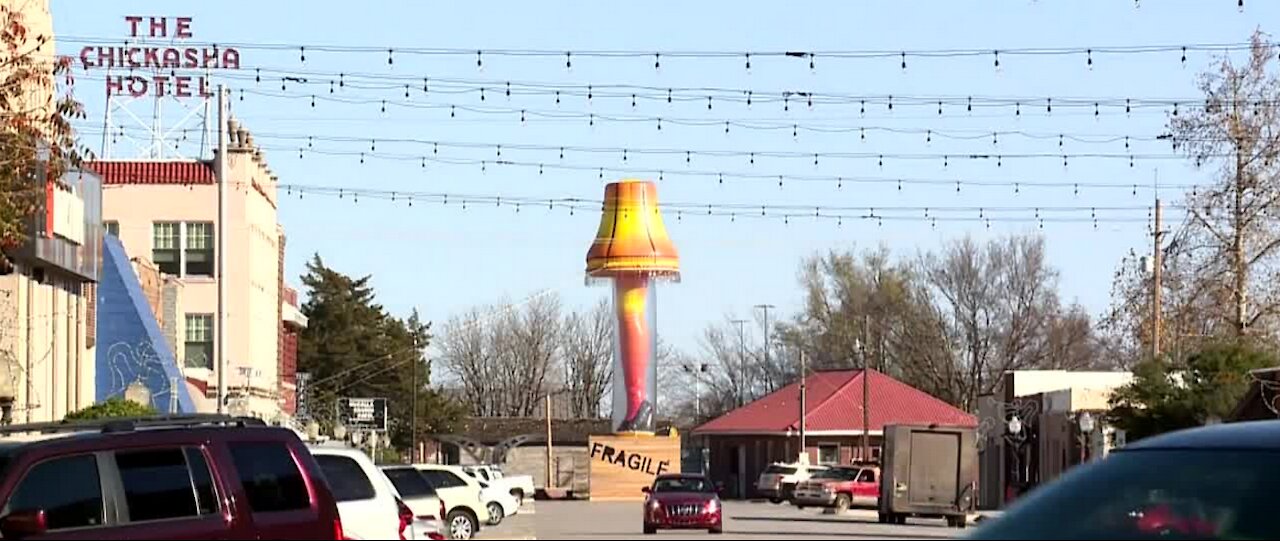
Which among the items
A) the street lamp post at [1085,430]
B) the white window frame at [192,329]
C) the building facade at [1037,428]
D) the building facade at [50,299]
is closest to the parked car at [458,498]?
the building facade at [50,299]

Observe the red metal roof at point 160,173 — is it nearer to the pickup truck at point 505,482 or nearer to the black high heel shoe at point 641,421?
the pickup truck at point 505,482

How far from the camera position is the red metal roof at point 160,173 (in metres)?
63.5

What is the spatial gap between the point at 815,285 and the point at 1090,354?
14.2 m

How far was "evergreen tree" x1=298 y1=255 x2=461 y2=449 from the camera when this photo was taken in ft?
320

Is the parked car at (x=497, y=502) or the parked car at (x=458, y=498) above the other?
the parked car at (x=458, y=498)

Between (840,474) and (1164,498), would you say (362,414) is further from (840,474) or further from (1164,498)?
(1164,498)

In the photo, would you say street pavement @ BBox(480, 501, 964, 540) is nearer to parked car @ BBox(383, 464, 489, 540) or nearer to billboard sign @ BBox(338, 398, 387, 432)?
parked car @ BBox(383, 464, 489, 540)

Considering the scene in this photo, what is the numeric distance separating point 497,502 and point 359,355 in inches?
1967

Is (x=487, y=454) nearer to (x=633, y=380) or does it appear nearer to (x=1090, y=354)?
(x=633, y=380)

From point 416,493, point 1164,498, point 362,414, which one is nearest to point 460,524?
point 416,493

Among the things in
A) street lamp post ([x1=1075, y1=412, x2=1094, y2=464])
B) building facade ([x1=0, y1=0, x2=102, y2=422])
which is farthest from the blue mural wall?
street lamp post ([x1=1075, y1=412, x2=1094, y2=464])

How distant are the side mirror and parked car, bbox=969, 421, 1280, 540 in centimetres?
738

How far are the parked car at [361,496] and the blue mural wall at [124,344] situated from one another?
102ft

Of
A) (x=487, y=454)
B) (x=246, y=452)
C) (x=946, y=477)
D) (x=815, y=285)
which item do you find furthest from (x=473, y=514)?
(x=815, y=285)
